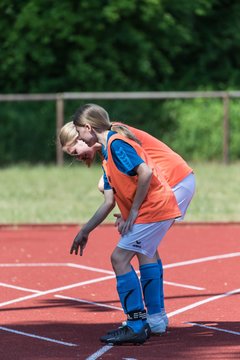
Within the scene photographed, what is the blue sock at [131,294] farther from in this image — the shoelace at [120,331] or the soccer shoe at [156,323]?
the soccer shoe at [156,323]

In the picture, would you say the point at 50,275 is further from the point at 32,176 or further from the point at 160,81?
the point at 160,81

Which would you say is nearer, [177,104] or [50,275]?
[50,275]

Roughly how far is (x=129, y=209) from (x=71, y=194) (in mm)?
11694

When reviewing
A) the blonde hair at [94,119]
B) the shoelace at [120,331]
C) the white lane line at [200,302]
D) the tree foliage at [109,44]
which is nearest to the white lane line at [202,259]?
the white lane line at [200,302]

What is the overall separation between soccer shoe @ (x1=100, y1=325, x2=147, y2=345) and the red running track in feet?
0.24

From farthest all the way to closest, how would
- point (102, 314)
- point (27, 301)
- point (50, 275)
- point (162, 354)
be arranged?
point (50, 275), point (27, 301), point (102, 314), point (162, 354)

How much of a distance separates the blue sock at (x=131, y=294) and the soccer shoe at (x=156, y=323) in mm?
234

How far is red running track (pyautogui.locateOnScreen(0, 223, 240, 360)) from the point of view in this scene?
785 cm

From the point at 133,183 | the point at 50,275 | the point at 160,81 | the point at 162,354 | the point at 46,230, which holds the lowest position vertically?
the point at 160,81

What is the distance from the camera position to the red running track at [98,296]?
785 centimetres

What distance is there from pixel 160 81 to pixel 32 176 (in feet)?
30.1

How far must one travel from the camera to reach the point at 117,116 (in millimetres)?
26344

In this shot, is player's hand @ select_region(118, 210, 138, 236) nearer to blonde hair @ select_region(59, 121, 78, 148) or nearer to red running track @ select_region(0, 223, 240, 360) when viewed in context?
blonde hair @ select_region(59, 121, 78, 148)

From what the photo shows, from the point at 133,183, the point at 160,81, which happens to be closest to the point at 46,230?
the point at 133,183
